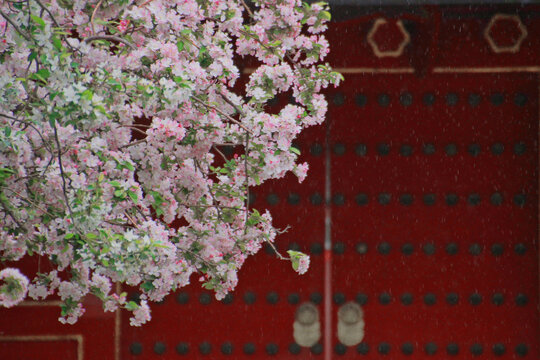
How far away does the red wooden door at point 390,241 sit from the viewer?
528 cm

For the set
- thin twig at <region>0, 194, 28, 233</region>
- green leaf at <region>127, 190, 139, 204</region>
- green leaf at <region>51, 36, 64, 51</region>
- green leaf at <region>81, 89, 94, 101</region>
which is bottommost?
thin twig at <region>0, 194, 28, 233</region>

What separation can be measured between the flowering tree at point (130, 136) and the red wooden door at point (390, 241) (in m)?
1.62

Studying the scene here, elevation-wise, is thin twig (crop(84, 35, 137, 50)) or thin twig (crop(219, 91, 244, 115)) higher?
thin twig (crop(84, 35, 137, 50))

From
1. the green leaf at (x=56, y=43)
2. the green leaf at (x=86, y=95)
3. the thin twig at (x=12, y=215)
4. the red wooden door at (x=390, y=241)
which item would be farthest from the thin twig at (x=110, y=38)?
the red wooden door at (x=390, y=241)

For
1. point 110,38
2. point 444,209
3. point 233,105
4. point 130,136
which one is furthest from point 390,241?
point 110,38

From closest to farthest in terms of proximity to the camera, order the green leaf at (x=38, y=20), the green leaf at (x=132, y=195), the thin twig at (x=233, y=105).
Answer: the green leaf at (x=38, y=20) → the green leaf at (x=132, y=195) → the thin twig at (x=233, y=105)

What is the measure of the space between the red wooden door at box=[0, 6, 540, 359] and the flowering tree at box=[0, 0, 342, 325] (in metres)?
1.62

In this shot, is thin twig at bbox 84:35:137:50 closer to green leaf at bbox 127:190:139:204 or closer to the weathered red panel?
green leaf at bbox 127:190:139:204

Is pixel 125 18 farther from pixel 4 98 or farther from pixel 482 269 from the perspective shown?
pixel 482 269

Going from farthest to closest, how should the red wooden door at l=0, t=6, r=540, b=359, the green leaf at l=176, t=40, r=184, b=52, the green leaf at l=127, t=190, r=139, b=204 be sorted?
1. the red wooden door at l=0, t=6, r=540, b=359
2. the green leaf at l=176, t=40, r=184, b=52
3. the green leaf at l=127, t=190, r=139, b=204

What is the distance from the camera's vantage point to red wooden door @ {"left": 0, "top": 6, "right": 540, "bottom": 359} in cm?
528

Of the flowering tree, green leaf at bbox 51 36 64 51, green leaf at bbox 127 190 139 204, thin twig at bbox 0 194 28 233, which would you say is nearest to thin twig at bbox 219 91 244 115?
the flowering tree

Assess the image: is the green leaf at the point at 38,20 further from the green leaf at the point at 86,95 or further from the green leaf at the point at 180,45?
the green leaf at the point at 180,45

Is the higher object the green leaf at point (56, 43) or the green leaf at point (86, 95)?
the green leaf at point (56, 43)
